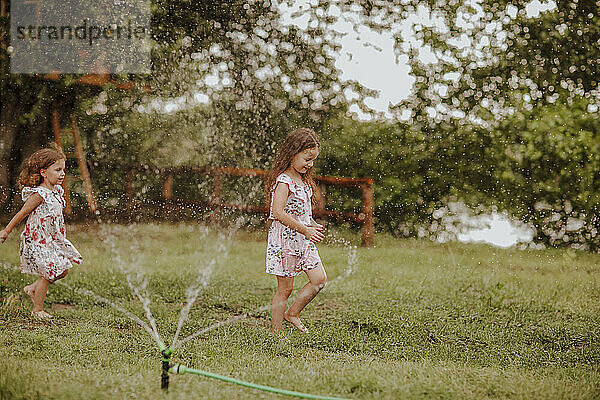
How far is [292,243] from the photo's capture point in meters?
3.35

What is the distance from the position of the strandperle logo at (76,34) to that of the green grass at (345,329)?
1.78 m

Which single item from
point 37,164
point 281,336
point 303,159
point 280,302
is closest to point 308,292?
point 280,302

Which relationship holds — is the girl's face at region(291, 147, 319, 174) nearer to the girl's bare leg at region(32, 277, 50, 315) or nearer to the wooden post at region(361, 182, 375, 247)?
the girl's bare leg at region(32, 277, 50, 315)

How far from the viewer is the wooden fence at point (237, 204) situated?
6.44 m

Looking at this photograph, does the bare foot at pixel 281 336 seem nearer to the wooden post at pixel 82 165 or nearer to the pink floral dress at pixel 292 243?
the pink floral dress at pixel 292 243

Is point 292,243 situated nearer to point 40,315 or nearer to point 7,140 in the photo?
point 40,315

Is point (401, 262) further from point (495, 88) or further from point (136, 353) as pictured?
point (136, 353)

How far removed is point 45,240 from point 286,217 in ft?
5.31

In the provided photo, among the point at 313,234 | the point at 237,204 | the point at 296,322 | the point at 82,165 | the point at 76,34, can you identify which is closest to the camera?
the point at 313,234

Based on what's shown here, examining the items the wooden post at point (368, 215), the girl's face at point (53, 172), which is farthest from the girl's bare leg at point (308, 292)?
the wooden post at point (368, 215)

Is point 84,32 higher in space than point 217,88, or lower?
higher

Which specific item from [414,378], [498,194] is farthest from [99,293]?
[498,194]

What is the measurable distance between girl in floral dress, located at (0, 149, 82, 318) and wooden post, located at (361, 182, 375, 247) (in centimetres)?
332

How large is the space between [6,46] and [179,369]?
4.57m
